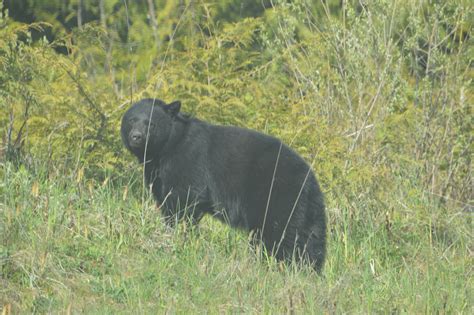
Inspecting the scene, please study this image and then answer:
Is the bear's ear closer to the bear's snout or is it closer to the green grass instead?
the bear's snout

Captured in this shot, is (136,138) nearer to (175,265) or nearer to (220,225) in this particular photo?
(220,225)

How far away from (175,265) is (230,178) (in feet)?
4.51

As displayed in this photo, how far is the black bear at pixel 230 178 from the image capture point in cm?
654

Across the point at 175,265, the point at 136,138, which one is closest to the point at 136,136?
the point at 136,138

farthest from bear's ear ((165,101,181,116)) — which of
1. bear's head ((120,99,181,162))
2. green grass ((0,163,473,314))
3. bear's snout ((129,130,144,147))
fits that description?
green grass ((0,163,473,314))

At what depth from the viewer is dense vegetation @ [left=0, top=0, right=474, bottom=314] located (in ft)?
17.4

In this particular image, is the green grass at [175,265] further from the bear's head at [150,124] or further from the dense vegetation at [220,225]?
the bear's head at [150,124]

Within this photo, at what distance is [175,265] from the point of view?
570 cm

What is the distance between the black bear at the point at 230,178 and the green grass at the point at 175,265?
163 mm

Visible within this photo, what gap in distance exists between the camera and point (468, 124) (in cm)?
877

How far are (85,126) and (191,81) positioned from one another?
1023 mm

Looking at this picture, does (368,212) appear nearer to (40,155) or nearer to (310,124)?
(310,124)

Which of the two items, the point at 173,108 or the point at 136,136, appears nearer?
the point at 136,136

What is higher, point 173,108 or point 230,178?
point 173,108
